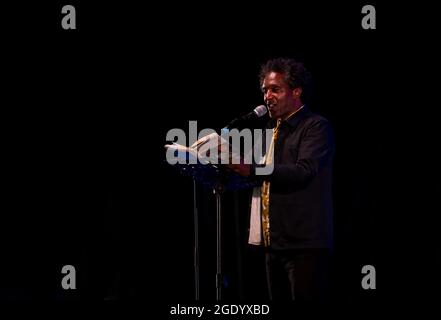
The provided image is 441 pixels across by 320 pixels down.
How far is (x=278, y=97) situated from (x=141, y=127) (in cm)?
156

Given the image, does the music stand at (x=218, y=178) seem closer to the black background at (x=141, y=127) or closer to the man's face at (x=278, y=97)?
the man's face at (x=278, y=97)

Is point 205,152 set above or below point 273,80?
below

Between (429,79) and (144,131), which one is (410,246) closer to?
(429,79)

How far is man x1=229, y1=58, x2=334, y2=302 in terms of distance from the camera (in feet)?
8.12

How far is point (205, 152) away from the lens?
88.8 inches

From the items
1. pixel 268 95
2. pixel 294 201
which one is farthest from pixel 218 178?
pixel 268 95

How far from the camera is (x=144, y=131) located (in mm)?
4074

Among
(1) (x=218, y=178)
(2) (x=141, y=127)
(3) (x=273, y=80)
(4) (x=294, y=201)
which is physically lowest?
(4) (x=294, y=201)

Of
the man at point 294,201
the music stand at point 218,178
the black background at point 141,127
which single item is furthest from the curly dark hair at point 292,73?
the black background at point 141,127

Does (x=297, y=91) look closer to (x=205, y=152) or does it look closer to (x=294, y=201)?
(x=294, y=201)

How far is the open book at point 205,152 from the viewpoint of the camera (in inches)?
86.5
